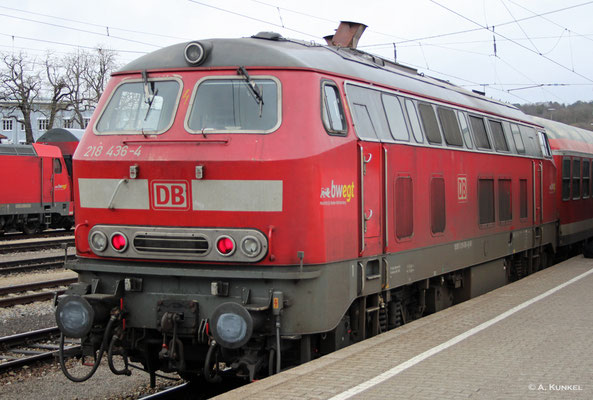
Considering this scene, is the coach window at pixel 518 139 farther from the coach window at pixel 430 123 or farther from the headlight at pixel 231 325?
the headlight at pixel 231 325

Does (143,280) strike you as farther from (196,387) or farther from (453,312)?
(453,312)

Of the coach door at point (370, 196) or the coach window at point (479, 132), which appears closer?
the coach door at point (370, 196)

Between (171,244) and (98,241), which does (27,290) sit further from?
(171,244)

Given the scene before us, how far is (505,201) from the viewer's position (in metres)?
12.8

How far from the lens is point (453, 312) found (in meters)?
9.88

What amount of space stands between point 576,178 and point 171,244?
49.5 ft

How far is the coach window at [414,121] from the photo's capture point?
29.8ft

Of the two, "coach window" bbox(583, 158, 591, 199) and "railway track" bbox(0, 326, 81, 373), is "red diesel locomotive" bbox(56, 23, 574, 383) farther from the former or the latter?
"coach window" bbox(583, 158, 591, 199)

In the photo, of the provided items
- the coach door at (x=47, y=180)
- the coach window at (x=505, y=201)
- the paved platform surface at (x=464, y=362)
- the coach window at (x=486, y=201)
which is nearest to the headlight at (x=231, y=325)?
the paved platform surface at (x=464, y=362)

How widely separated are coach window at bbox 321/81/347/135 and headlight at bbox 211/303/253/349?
6.64ft

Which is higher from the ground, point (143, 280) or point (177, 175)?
point (177, 175)

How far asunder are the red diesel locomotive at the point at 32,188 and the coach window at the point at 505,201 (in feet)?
67.3

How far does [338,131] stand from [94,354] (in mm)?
3376

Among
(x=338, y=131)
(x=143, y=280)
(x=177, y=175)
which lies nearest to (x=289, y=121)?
(x=338, y=131)
